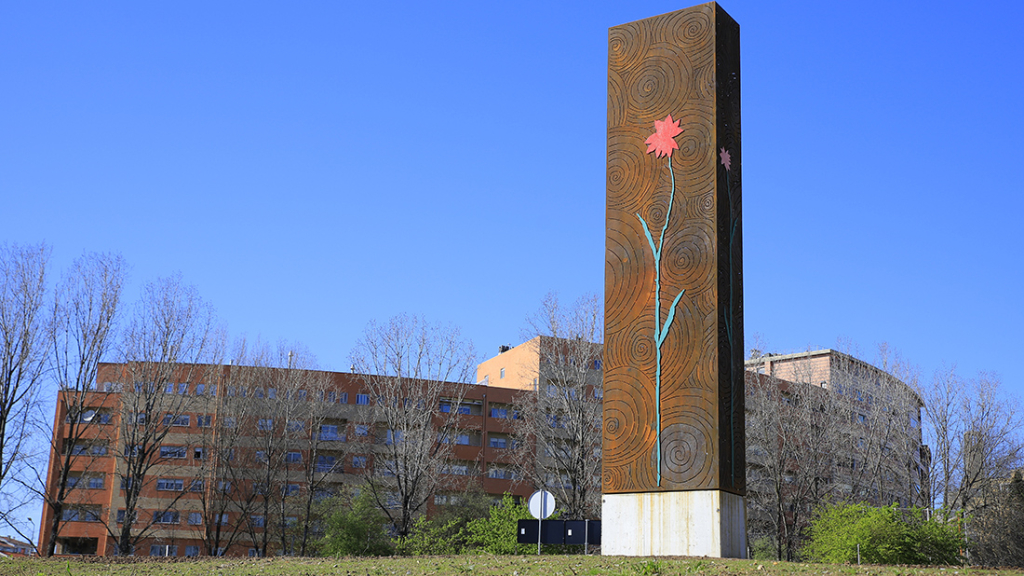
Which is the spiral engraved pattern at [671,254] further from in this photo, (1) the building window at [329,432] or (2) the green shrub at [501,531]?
(1) the building window at [329,432]

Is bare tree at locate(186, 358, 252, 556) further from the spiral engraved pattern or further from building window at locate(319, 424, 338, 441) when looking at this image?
the spiral engraved pattern

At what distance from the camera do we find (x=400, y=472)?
127 ft

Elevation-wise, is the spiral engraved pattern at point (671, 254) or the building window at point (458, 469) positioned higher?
the spiral engraved pattern at point (671, 254)

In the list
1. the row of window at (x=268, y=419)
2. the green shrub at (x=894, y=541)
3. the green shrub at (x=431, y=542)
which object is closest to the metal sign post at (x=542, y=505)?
the green shrub at (x=894, y=541)

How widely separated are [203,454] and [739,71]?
Answer: 33064 mm

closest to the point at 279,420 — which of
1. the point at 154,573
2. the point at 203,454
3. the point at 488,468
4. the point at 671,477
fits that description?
the point at 203,454

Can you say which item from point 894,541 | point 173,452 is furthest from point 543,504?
point 173,452

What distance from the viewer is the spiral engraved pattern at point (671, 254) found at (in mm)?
14578

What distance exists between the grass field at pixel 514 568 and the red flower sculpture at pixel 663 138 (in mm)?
6858

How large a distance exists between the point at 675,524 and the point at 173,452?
117 ft

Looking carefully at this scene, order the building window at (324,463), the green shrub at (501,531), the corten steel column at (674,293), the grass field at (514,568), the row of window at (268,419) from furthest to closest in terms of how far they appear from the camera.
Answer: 1. the building window at (324,463)
2. the row of window at (268,419)
3. the green shrub at (501,531)
4. the corten steel column at (674,293)
5. the grass field at (514,568)

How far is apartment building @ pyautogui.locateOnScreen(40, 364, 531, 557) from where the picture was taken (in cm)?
3997

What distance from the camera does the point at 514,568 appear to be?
12227 mm

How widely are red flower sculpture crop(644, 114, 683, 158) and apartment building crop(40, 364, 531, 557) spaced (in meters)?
24.5
